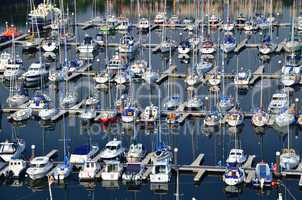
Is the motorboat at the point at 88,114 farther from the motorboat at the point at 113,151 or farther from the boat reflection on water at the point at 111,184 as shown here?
the boat reflection on water at the point at 111,184

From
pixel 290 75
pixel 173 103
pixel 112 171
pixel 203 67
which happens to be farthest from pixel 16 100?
pixel 290 75

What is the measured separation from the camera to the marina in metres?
40.1

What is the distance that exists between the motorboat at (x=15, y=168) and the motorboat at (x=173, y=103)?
1330 centimetres

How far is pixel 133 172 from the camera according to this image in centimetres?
4019

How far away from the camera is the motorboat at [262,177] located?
38.6m

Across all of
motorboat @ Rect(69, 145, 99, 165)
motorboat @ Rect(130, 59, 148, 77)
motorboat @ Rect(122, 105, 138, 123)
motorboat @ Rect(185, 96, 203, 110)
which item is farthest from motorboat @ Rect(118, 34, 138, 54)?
motorboat @ Rect(69, 145, 99, 165)

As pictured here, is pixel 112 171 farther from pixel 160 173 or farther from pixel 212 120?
pixel 212 120

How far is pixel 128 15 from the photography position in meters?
85.6

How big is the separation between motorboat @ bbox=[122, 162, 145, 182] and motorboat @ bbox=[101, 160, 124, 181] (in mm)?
332

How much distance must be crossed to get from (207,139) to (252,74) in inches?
566

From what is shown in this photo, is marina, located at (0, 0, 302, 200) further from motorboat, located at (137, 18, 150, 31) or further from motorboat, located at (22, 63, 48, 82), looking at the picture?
motorboat, located at (137, 18, 150, 31)

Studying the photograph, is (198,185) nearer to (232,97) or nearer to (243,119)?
(243,119)

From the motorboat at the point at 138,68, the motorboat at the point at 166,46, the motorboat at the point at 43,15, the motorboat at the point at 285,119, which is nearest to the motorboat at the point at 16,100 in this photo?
the motorboat at the point at 138,68

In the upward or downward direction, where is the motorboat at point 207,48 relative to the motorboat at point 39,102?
upward
